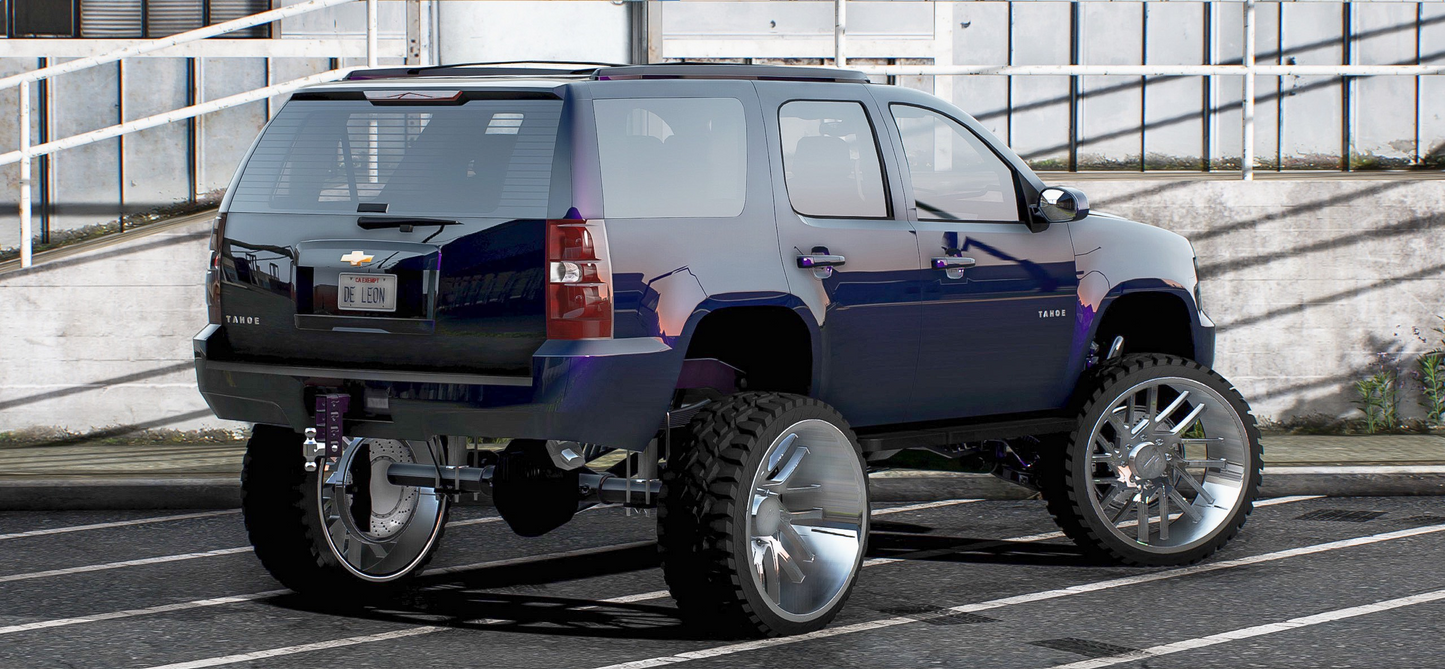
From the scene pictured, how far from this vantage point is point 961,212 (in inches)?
282

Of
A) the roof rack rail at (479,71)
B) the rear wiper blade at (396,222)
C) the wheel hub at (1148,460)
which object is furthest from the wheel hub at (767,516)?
the wheel hub at (1148,460)

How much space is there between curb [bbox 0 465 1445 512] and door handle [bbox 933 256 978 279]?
256cm

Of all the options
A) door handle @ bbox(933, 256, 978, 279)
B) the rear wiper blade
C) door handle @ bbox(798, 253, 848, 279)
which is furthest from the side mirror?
the rear wiper blade

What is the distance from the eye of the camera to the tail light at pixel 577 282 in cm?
573

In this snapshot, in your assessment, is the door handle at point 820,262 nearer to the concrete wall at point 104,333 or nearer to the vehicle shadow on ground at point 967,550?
the vehicle shadow on ground at point 967,550

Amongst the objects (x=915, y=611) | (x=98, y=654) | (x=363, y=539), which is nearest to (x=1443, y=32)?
(x=915, y=611)

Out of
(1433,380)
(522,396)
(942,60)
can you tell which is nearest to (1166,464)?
(522,396)

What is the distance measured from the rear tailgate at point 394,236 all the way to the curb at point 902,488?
3102 millimetres

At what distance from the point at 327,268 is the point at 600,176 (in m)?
1.01

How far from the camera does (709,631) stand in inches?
244

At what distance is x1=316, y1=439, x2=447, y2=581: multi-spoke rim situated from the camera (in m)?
6.98

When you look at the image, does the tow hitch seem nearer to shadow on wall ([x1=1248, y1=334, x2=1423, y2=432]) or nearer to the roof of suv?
the roof of suv

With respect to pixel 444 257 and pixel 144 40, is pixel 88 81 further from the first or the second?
pixel 444 257

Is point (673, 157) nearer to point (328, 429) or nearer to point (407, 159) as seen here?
point (407, 159)
